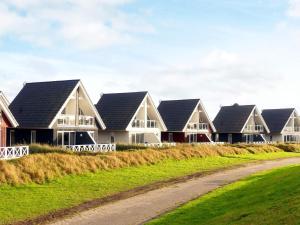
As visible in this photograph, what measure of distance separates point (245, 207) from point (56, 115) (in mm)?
27891

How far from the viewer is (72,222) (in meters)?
17.0

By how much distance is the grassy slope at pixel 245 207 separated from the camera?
13.1 meters

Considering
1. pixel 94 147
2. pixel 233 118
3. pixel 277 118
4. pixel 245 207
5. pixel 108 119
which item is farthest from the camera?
pixel 277 118

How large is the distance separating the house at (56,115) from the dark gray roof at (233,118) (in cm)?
2731

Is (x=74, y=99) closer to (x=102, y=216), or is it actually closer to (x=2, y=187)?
(x=2, y=187)

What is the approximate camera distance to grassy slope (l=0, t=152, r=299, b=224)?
1895 cm

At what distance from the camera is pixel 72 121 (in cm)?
4488

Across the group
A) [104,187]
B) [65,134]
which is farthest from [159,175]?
[65,134]

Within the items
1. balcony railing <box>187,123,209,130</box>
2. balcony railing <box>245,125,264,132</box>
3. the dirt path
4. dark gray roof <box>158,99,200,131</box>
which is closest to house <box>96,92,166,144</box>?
Result: dark gray roof <box>158,99,200,131</box>

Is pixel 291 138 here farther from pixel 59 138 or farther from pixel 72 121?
pixel 59 138

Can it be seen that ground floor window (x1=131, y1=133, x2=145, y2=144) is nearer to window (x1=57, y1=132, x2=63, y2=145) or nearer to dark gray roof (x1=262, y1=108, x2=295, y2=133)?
window (x1=57, y1=132, x2=63, y2=145)

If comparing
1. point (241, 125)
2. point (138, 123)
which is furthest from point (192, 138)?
point (138, 123)

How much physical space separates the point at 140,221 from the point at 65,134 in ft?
92.7

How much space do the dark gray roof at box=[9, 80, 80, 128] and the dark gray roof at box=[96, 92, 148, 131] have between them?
8.43 metres
